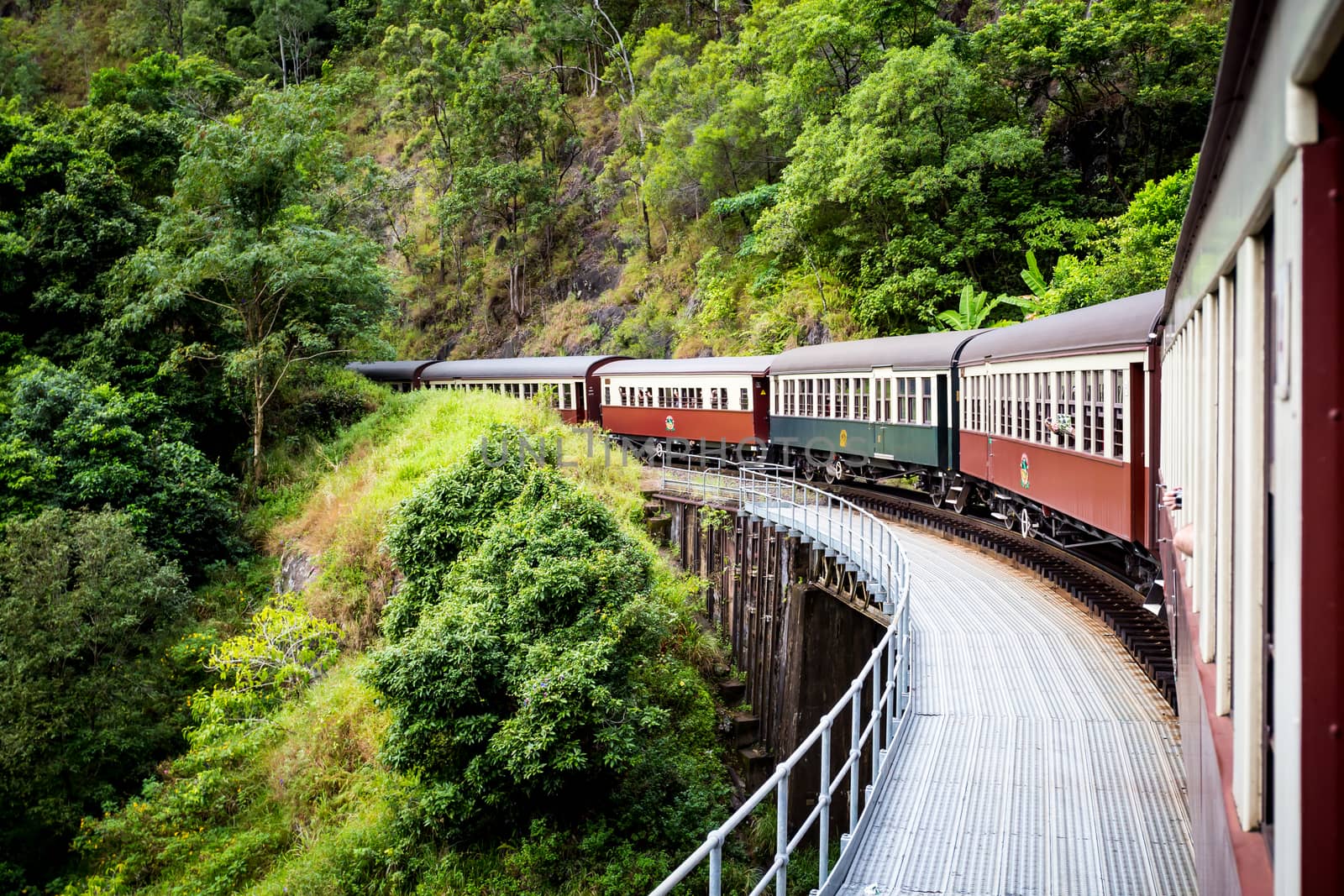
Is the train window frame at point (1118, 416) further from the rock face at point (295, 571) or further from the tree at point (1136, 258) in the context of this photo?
the rock face at point (295, 571)

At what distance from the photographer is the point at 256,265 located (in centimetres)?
2481

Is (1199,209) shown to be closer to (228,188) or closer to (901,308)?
(901,308)

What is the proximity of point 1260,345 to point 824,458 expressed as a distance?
21092mm

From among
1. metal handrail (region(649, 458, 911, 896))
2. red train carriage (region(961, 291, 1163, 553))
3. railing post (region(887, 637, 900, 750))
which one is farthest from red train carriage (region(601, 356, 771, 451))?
railing post (region(887, 637, 900, 750))

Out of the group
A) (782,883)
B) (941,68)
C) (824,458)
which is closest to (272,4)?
(941,68)

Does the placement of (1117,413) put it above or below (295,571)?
above

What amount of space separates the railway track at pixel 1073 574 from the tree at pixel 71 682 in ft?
45.5

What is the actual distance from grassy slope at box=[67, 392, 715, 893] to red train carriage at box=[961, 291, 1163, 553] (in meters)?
6.24

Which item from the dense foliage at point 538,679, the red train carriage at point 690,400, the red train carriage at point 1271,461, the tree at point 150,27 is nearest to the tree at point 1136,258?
the red train carriage at point 690,400

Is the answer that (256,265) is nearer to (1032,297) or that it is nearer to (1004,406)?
(1004,406)

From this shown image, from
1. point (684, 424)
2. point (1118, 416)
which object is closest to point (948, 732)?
point (1118, 416)

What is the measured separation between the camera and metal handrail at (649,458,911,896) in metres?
4.94

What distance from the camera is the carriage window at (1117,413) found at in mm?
10180

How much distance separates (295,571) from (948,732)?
57.6ft
